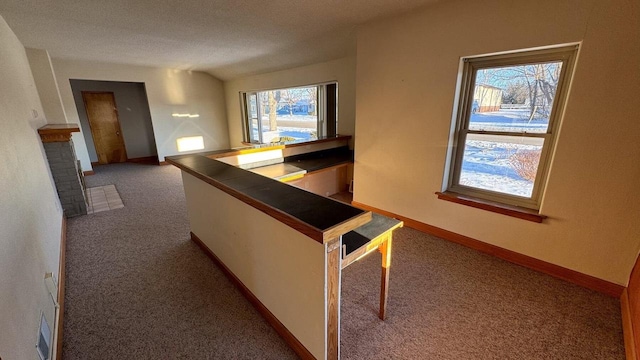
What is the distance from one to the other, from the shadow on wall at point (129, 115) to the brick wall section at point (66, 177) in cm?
364

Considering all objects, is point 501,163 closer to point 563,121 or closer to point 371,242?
point 563,121

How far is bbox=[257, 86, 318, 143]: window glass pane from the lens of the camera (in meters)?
6.12

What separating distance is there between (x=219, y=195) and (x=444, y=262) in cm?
206

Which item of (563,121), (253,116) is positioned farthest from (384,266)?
(253,116)

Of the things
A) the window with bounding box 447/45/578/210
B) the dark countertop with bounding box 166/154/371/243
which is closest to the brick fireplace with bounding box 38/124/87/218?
the dark countertop with bounding box 166/154/371/243

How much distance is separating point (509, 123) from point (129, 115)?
8089 mm

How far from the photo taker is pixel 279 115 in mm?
6793

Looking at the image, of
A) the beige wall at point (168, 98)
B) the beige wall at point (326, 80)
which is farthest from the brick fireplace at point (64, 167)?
the beige wall at point (326, 80)

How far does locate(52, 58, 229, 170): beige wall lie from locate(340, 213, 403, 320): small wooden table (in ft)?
21.7

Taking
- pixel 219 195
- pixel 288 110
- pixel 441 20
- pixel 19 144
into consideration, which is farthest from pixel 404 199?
pixel 288 110

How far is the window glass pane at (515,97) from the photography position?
2002 mm

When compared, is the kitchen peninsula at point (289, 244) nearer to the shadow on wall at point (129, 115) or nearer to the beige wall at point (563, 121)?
the beige wall at point (563, 121)

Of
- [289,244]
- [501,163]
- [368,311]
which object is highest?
[501,163]

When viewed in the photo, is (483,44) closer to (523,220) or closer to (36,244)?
(523,220)
